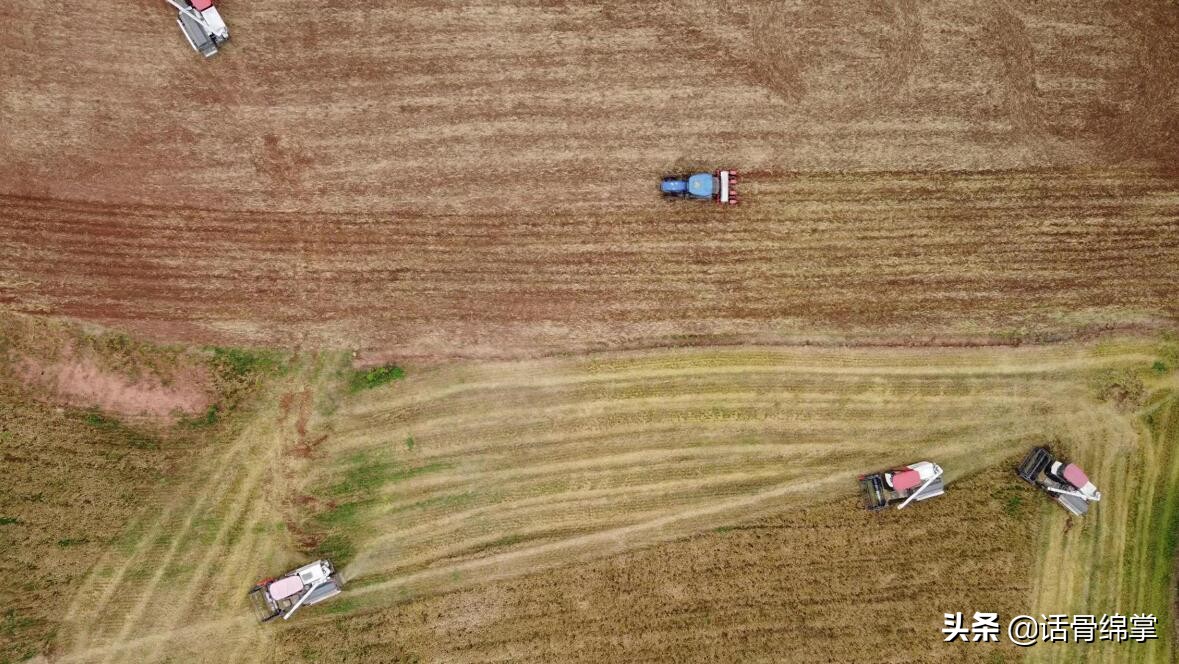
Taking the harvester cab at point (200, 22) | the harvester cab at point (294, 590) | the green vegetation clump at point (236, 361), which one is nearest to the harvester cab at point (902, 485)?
the harvester cab at point (294, 590)

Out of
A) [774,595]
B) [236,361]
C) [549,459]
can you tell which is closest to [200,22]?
[236,361]

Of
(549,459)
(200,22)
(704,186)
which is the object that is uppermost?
(200,22)

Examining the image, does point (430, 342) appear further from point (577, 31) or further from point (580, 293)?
point (577, 31)

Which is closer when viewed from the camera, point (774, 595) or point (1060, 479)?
point (1060, 479)

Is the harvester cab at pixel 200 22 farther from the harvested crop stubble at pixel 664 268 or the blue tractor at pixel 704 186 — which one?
the blue tractor at pixel 704 186

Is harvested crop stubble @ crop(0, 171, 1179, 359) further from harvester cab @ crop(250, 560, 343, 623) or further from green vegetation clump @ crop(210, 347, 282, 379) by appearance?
harvester cab @ crop(250, 560, 343, 623)

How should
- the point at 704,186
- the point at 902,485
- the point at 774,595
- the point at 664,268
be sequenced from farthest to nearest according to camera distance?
the point at 774,595
the point at 664,268
the point at 902,485
the point at 704,186

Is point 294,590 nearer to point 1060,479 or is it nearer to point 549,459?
point 549,459

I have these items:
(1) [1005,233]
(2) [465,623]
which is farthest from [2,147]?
(1) [1005,233]
